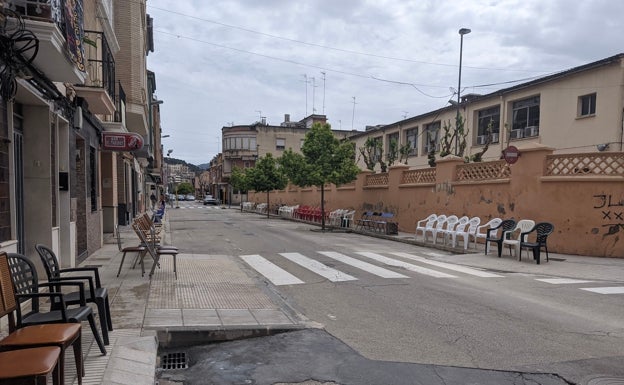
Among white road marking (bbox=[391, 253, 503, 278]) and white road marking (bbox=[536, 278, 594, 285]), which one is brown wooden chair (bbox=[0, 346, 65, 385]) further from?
white road marking (bbox=[536, 278, 594, 285])

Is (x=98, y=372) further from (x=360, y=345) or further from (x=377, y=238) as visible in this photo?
(x=377, y=238)

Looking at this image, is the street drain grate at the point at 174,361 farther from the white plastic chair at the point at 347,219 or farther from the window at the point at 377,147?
the window at the point at 377,147

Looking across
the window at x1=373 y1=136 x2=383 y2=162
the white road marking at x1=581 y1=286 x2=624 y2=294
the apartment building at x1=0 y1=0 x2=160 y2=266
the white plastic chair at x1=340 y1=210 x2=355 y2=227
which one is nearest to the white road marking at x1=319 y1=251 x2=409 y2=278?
the white road marking at x1=581 y1=286 x2=624 y2=294

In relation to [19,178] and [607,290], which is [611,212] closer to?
[607,290]

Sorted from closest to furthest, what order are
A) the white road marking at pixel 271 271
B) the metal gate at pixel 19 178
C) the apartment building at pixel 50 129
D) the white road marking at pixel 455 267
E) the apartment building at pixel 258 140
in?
the apartment building at pixel 50 129 → the metal gate at pixel 19 178 → the white road marking at pixel 271 271 → the white road marking at pixel 455 267 → the apartment building at pixel 258 140

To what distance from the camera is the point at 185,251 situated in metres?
13.4

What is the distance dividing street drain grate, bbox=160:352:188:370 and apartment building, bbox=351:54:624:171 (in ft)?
46.8

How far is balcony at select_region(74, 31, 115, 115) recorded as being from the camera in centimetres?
1012

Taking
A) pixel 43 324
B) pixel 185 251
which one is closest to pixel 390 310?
pixel 43 324

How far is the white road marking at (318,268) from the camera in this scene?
932cm

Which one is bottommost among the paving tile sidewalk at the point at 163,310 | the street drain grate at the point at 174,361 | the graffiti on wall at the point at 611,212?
the street drain grate at the point at 174,361

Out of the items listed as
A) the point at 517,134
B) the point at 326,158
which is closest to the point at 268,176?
the point at 326,158

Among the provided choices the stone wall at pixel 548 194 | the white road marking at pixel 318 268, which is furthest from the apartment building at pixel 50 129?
the stone wall at pixel 548 194

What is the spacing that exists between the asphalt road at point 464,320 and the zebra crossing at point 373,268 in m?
0.12
